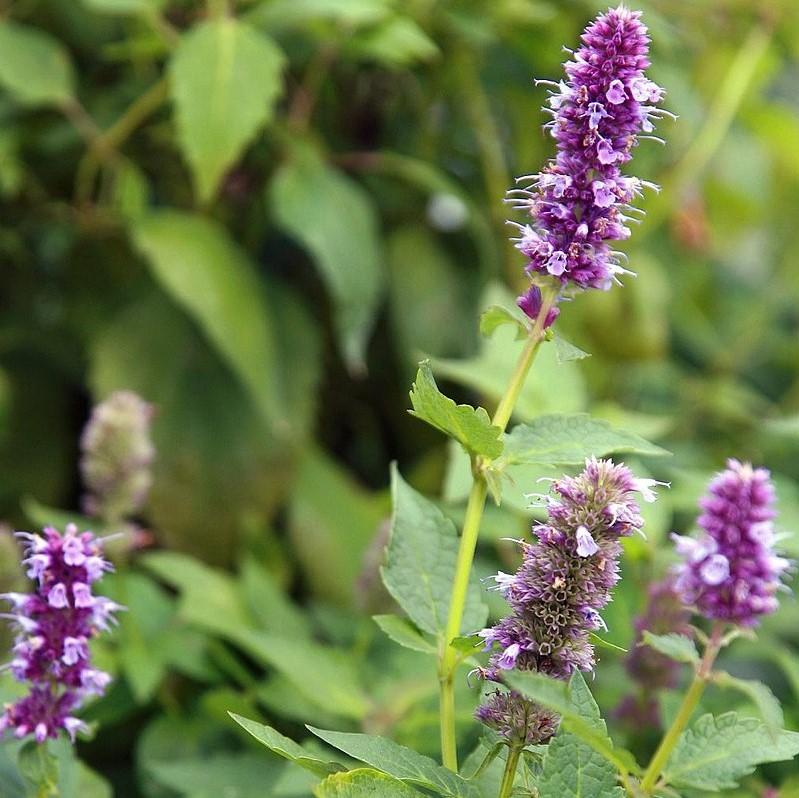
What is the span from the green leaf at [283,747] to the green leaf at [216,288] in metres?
0.65

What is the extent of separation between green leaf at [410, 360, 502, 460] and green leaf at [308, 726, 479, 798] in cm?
15

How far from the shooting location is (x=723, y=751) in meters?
0.53

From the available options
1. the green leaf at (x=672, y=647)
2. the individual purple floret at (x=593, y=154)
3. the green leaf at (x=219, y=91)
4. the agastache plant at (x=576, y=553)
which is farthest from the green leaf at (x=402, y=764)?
the green leaf at (x=219, y=91)

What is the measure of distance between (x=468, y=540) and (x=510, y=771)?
4.3 inches

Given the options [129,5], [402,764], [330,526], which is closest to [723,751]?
[402,764]

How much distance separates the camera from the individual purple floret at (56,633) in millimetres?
581

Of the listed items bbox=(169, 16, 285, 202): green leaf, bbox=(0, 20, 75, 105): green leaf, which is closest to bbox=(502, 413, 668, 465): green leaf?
bbox=(169, 16, 285, 202): green leaf

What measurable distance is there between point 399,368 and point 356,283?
0.79 feet

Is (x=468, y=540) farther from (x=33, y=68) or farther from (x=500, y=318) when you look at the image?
(x=33, y=68)

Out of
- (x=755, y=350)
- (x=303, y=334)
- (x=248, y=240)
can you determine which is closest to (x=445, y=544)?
(x=303, y=334)

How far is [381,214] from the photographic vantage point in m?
1.46

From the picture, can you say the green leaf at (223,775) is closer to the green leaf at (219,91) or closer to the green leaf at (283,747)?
the green leaf at (283,747)

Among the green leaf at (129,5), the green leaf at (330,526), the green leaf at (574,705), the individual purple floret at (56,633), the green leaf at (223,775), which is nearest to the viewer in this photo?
the green leaf at (574,705)

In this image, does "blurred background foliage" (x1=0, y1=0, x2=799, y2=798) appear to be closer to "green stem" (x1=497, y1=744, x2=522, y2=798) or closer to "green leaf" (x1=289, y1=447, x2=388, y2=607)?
"green leaf" (x1=289, y1=447, x2=388, y2=607)
